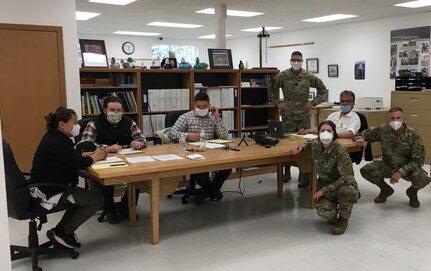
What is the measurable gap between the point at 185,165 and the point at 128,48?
1027 centimetres

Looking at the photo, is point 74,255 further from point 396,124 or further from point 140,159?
point 396,124

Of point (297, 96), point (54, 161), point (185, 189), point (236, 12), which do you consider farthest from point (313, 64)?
point (54, 161)

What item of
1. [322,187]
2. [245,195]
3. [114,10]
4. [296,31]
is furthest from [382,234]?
[296,31]

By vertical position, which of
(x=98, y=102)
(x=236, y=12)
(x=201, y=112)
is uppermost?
(x=236, y=12)

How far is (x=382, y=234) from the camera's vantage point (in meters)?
3.70

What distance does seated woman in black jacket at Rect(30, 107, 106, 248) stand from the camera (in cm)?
309

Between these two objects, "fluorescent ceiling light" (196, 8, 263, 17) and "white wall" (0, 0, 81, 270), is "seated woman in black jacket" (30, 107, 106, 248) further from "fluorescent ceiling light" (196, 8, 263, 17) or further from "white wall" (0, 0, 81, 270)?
"fluorescent ceiling light" (196, 8, 263, 17)

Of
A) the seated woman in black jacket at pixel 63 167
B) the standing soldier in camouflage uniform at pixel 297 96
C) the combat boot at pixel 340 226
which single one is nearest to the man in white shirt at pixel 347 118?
the standing soldier in camouflage uniform at pixel 297 96

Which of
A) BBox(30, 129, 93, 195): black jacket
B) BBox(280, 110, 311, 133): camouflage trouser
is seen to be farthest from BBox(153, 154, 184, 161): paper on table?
BBox(280, 110, 311, 133): camouflage trouser

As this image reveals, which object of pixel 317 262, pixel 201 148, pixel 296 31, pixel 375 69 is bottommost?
pixel 317 262

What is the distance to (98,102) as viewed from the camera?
5.21 metres

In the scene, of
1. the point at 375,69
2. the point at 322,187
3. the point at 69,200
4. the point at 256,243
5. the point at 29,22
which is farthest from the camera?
the point at 375,69

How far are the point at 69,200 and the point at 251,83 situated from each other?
152 inches

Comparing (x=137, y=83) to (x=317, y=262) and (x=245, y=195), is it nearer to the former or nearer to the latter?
(x=245, y=195)
